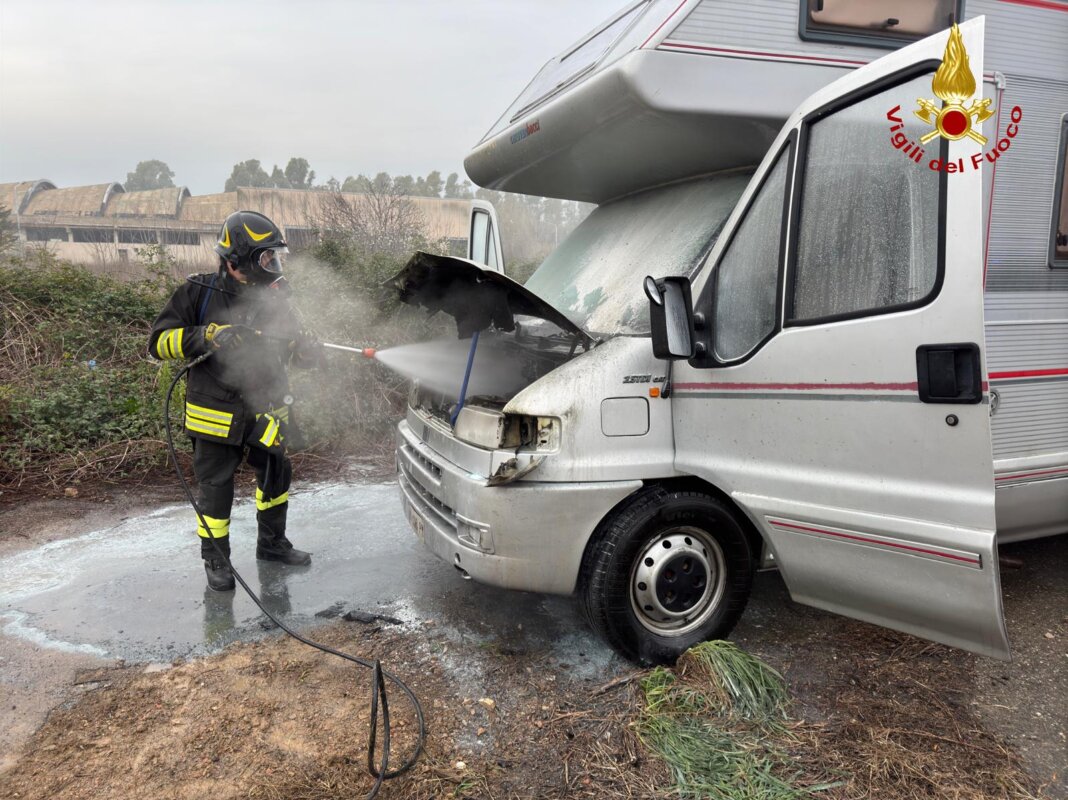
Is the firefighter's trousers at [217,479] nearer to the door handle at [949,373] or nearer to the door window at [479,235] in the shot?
the door window at [479,235]

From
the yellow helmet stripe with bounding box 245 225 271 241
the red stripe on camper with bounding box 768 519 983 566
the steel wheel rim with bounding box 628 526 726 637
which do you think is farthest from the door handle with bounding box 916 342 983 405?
the yellow helmet stripe with bounding box 245 225 271 241

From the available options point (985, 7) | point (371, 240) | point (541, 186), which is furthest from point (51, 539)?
point (371, 240)

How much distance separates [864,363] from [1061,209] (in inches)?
78.8

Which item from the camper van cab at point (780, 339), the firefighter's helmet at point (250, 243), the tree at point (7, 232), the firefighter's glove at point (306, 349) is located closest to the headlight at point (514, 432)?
the camper van cab at point (780, 339)

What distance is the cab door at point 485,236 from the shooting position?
223 inches

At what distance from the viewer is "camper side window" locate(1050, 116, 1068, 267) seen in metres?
3.59

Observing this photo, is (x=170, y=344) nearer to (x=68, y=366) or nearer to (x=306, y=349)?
(x=306, y=349)

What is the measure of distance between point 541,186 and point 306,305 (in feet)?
17.3

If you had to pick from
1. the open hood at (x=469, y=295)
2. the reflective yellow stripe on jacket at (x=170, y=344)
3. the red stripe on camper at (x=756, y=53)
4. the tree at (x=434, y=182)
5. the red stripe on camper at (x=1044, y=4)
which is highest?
the tree at (x=434, y=182)

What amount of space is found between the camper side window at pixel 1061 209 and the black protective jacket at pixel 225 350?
4.14m

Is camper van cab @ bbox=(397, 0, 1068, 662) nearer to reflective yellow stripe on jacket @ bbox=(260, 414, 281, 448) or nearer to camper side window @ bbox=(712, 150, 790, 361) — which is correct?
camper side window @ bbox=(712, 150, 790, 361)

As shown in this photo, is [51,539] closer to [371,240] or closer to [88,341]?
[88,341]

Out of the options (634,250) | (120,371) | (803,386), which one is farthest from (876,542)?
(120,371)

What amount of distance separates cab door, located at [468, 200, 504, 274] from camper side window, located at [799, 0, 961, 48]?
9.44 feet
